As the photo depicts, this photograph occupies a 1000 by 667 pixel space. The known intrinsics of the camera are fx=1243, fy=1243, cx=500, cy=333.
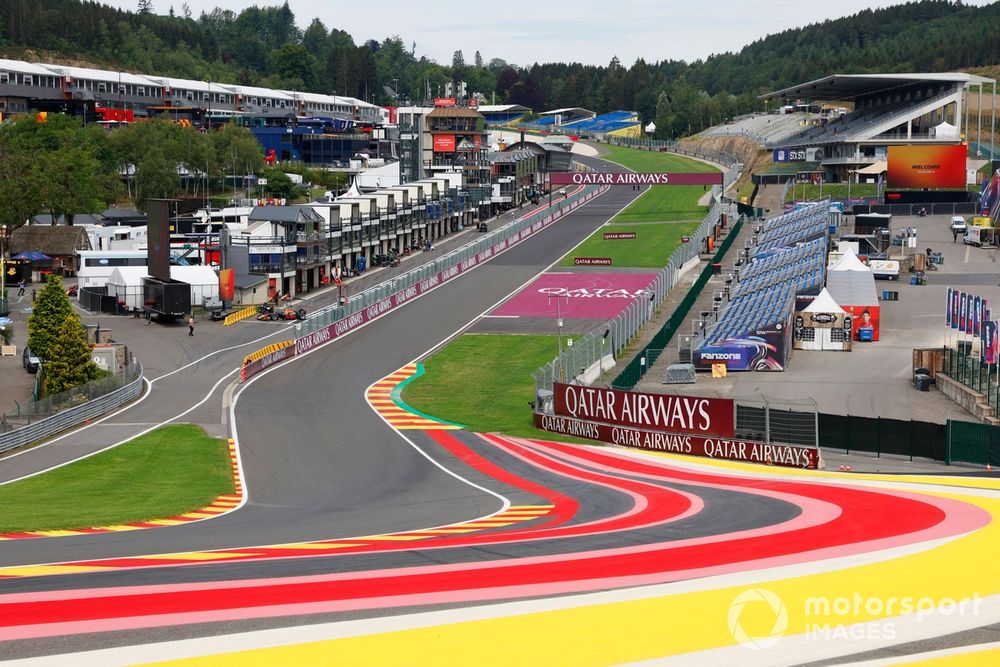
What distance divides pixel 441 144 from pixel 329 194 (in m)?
36.6

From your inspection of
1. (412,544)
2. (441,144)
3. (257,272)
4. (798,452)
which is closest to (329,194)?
(257,272)

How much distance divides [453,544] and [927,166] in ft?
349

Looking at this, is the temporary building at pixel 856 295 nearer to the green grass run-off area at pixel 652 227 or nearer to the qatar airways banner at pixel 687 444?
the qatar airways banner at pixel 687 444

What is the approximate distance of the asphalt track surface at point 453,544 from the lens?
1767cm

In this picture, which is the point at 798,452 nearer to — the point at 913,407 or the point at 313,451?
the point at 913,407

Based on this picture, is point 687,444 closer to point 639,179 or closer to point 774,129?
point 639,179

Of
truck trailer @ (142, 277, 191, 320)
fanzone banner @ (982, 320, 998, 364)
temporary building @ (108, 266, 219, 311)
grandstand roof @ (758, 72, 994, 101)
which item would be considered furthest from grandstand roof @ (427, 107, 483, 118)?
fanzone banner @ (982, 320, 998, 364)

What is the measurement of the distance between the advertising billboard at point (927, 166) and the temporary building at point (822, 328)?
2444 inches

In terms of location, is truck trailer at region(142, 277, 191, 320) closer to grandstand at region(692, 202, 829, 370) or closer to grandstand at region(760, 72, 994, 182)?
grandstand at region(692, 202, 829, 370)

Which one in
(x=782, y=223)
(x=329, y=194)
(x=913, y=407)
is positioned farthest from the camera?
(x=329, y=194)

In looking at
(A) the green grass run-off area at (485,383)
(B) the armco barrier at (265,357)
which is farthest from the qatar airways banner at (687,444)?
(B) the armco barrier at (265,357)

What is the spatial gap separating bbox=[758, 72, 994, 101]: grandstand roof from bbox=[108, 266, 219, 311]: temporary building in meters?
Answer: 76.7

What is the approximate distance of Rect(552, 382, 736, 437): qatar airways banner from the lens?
42.6 metres

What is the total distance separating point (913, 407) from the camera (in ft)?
161
